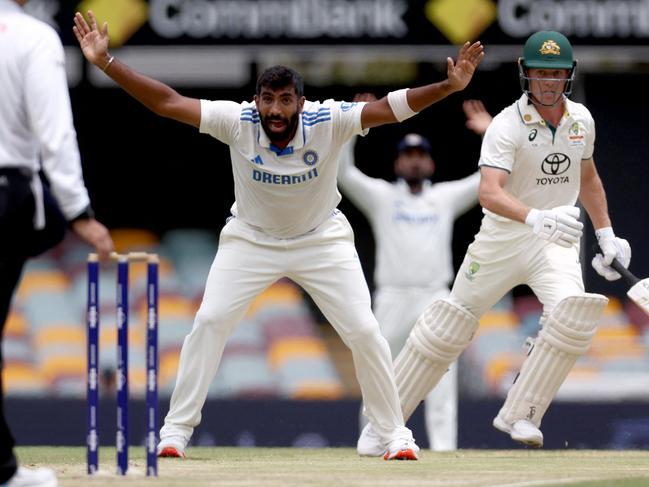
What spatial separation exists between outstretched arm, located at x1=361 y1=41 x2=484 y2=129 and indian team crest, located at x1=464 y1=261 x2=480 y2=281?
104cm

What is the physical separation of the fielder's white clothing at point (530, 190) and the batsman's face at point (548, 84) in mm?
64

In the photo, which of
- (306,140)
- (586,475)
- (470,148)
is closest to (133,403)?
(470,148)

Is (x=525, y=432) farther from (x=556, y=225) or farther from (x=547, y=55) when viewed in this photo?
(x=547, y=55)

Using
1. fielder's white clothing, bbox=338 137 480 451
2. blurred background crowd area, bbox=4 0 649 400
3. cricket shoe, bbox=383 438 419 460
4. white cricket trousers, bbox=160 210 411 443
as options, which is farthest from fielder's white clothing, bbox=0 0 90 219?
fielder's white clothing, bbox=338 137 480 451

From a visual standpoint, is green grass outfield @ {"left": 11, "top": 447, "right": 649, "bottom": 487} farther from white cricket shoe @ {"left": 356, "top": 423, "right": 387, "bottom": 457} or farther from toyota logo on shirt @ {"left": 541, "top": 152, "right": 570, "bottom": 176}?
toyota logo on shirt @ {"left": 541, "top": 152, "right": 570, "bottom": 176}

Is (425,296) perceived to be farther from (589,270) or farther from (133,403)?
(133,403)

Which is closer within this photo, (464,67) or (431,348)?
(464,67)

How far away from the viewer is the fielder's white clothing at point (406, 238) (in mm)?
9305

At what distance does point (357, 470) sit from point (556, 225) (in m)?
1.38

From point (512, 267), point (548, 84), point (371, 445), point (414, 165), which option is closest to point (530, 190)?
point (512, 267)

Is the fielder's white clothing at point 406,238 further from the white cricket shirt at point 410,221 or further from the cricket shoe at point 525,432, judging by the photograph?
the cricket shoe at point 525,432

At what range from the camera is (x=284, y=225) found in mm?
6281

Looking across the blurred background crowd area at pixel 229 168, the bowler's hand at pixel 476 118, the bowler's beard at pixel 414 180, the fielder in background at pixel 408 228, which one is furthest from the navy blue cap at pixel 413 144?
the bowler's hand at pixel 476 118

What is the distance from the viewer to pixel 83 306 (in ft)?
33.5
